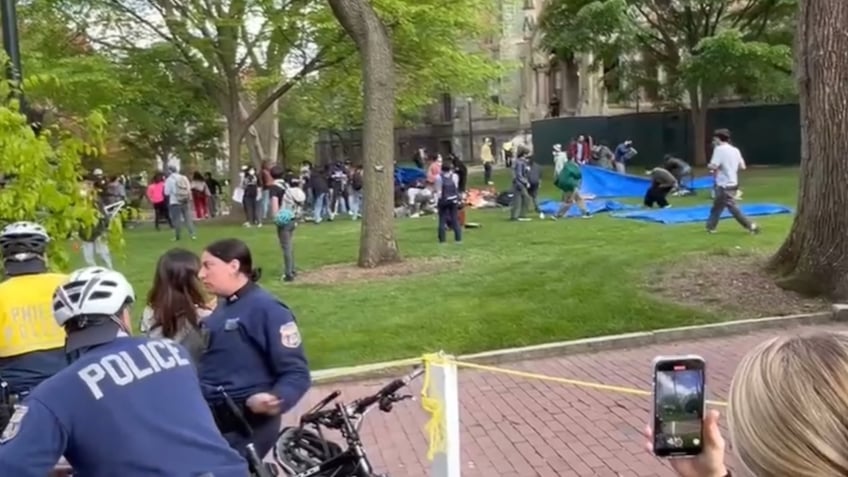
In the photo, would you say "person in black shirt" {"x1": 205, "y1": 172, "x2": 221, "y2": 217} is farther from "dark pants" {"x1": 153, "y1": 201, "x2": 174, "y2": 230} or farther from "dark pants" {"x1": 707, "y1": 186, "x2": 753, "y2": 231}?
"dark pants" {"x1": 707, "y1": 186, "x2": 753, "y2": 231}

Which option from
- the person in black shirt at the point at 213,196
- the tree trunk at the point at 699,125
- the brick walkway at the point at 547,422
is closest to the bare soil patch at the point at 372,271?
the brick walkway at the point at 547,422

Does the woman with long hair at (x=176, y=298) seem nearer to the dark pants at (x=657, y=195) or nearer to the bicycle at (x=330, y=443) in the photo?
the bicycle at (x=330, y=443)

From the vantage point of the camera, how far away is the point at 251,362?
15.3 feet

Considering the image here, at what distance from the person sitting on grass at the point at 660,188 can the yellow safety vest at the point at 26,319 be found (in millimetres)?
20502

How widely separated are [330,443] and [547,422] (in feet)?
11.7

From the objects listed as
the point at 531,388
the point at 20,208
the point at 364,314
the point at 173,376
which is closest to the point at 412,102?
the point at 364,314

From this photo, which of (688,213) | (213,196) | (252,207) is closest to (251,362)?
(688,213)

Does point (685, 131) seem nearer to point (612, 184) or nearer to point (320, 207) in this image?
point (612, 184)

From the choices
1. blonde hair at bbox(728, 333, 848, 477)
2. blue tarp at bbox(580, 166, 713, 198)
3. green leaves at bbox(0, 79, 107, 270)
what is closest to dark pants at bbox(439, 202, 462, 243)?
blue tarp at bbox(580, 166, 713, 198)

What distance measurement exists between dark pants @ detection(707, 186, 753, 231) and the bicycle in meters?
13.7

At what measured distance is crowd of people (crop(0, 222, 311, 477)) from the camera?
10.3 ft

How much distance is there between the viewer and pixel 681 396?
207 centimetres

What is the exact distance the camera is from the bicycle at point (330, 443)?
4.45m

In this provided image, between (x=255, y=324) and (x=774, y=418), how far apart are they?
3.34 metres
